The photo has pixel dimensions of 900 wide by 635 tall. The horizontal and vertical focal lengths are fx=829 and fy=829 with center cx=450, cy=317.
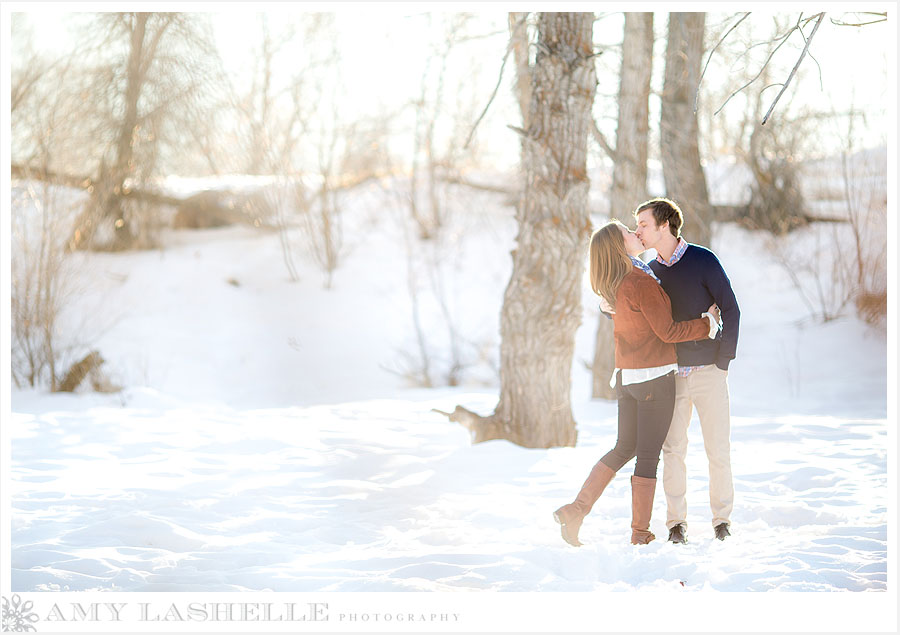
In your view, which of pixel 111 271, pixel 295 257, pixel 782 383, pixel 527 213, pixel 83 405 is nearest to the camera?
pixel 527 213

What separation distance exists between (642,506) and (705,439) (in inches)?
15.3

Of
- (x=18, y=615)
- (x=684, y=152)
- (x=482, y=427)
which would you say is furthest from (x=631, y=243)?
(x=684, y=152)

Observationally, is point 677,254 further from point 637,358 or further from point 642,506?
point 642,506

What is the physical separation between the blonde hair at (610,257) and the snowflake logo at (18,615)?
2407 mm

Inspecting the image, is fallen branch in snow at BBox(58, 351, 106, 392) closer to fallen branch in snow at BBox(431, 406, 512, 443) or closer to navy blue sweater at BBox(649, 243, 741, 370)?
fallen branch in snow at BBox(431, 406, 512, 443)

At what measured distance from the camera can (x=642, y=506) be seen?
128 inches

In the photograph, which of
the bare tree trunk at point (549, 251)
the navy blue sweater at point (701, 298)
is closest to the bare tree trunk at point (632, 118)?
the bare tree trunk at point (549, 251)

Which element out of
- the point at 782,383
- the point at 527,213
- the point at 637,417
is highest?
the point at 527,213

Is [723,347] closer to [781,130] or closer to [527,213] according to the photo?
[527,213]

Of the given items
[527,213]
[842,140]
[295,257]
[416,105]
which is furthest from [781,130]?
[527,213]

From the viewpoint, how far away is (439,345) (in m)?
10.1

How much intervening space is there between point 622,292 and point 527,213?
1862 mm

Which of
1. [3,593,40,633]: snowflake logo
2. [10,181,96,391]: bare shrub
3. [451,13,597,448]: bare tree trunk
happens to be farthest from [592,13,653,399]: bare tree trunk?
[10,181,96,391]: bare shrub

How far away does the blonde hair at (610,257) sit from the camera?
3141 mm
